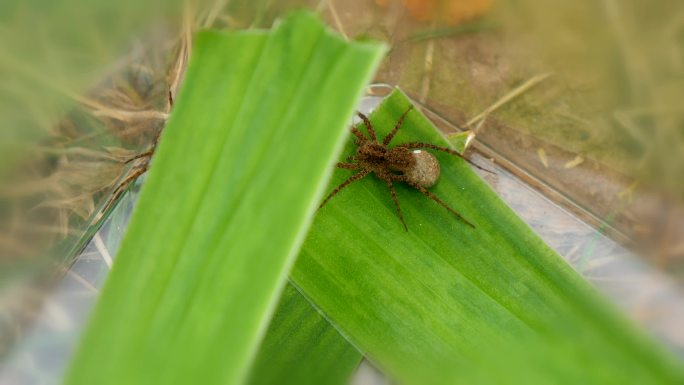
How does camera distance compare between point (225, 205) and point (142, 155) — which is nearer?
point (225, 205)

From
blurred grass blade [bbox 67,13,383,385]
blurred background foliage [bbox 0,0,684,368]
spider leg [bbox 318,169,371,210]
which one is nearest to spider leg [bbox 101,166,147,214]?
blurred background foliage [bbox 0,0,684,368]

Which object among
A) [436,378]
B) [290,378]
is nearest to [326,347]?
[290,378]

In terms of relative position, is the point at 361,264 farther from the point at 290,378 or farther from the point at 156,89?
the point at 156,89

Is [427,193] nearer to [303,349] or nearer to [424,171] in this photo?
[424,171]

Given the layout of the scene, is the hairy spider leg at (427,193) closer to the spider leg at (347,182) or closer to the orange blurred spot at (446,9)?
the spider leg at (347,182)

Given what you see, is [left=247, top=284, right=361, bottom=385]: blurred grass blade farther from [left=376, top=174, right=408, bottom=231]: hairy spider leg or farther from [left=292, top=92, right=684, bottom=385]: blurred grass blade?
[left=376, top=174, right=408, bottom=231]: hairy spider leg

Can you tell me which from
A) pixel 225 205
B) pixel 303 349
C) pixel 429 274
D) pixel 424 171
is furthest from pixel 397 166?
pixel 225 205
